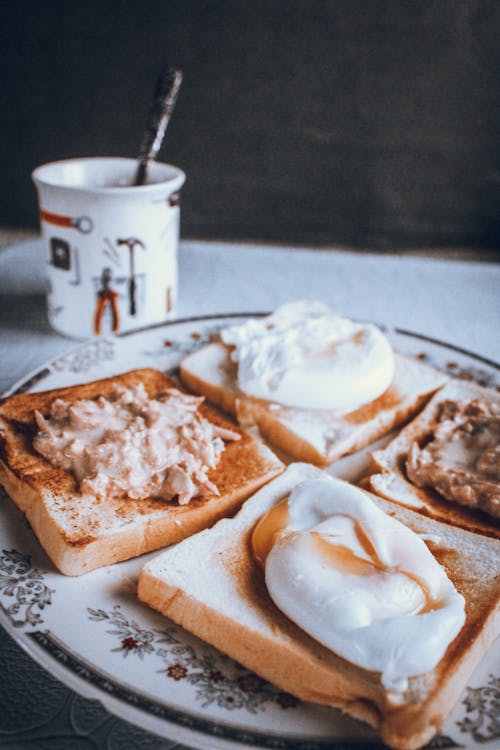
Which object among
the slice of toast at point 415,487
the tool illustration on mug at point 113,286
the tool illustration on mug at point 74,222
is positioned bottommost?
the slice of toast at point 415,487

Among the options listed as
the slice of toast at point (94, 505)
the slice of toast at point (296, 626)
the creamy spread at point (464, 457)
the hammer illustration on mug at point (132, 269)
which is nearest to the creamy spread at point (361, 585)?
the slice of toast at point (296, 626)

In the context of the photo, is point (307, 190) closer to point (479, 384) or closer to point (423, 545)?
point (479, 384)

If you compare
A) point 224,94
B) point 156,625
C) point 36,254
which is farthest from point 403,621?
point 224,94

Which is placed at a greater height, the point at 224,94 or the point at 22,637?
the point at 224,94

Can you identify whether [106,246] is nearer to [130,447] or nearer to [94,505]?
[130,447]

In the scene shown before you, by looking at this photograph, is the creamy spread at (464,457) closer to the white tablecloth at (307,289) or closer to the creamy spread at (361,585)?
the creamy spread at (361,585)

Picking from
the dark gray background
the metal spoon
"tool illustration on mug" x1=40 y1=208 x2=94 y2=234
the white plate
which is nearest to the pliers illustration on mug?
"tool illustration on mug" x1=40 y1=208 x2=94 y2=234
